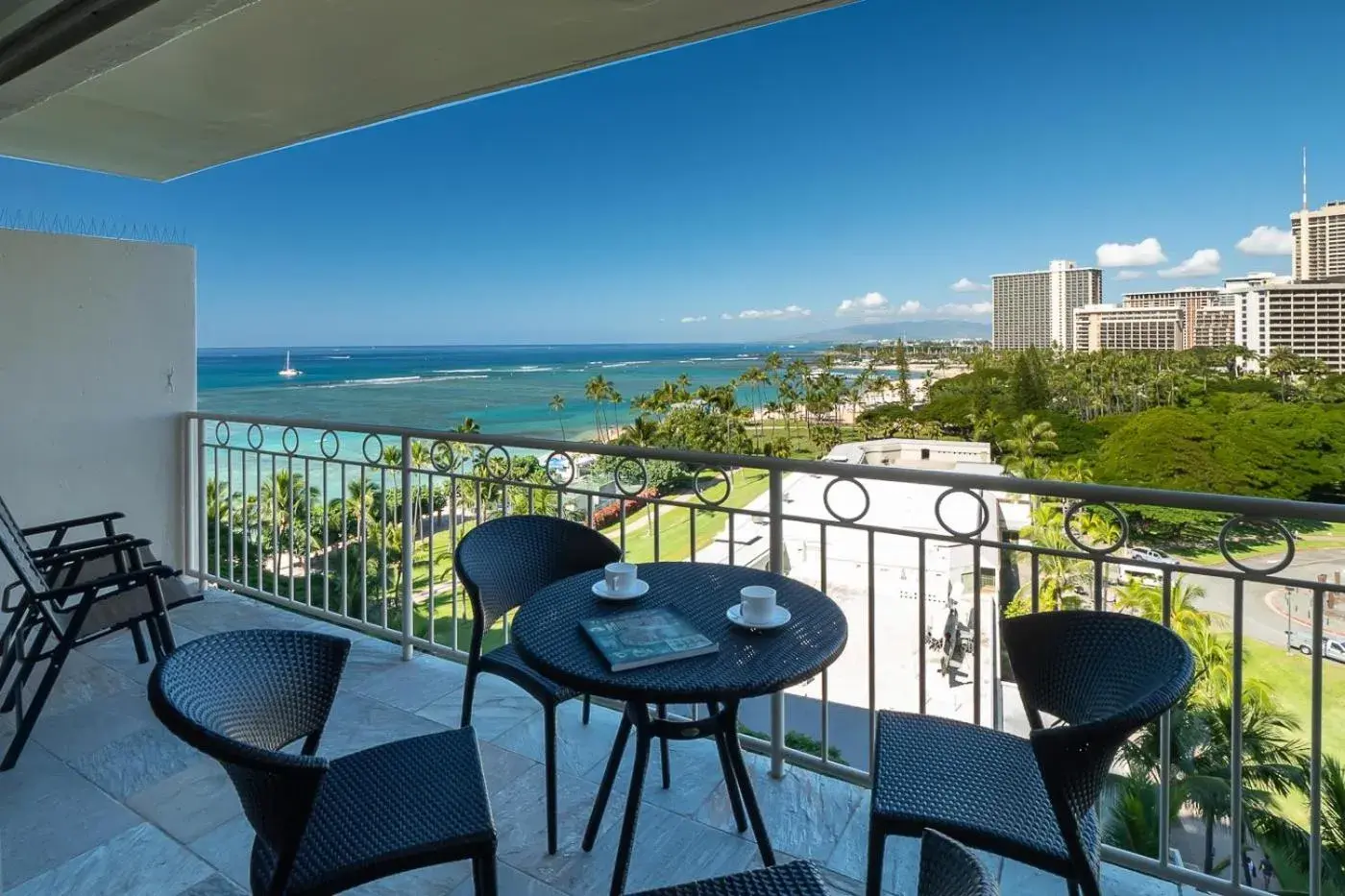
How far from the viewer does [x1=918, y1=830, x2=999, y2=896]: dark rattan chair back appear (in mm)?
630

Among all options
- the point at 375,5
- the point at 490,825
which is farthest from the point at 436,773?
the point at 375,5

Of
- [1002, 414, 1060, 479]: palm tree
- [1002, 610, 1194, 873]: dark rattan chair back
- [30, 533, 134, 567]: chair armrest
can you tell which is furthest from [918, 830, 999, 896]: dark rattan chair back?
[1002, 414, 1060, 479]: palm tree

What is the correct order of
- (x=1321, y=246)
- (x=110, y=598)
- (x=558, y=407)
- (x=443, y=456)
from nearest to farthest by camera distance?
1. (x=110, y=598)
2. (x=443, y=456)
3. (x=1321, y=246)
4. (x=558, y=407)

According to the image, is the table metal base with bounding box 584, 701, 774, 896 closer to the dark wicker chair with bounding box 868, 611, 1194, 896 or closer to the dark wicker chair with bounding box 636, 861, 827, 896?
the dark wicker chair with bounding box 868, 611, 1194, 896

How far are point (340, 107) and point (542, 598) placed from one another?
2908mm

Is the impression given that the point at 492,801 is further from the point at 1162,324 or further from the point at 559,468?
the point at 1162,324

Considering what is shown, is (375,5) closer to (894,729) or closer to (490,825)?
(490,825)

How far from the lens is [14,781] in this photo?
2078mm

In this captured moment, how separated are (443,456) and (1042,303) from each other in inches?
1297

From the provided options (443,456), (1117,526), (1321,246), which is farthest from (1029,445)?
(1117,526)

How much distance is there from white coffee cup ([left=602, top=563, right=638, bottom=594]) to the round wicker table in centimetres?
4

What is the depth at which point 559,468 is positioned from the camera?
2.69 metres

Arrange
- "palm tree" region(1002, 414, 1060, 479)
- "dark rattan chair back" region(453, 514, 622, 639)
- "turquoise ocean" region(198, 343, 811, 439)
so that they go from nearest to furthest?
"dark rattan chair back" region(453, 514, 622, 639)
"palm tree" region(1002, 414, 1060, 479)
"turquoise ocean" region(198, 343, 811, 439)

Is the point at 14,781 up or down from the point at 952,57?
down
